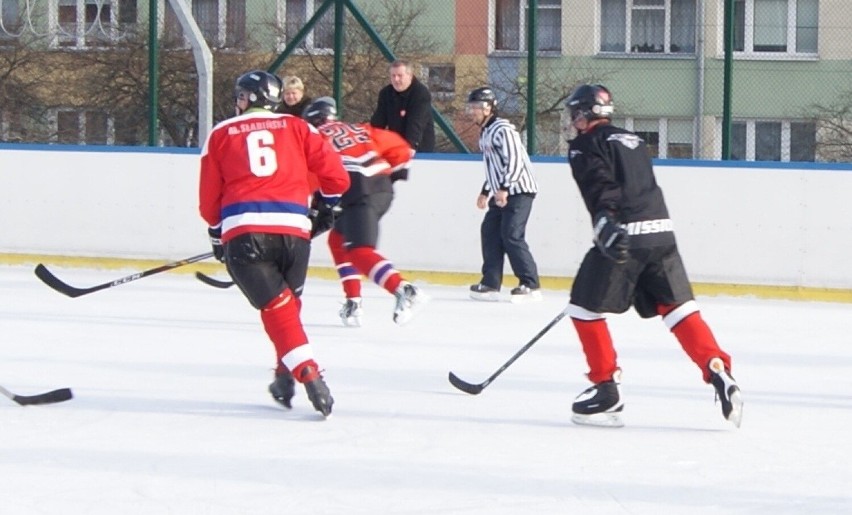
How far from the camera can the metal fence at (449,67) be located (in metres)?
9.35

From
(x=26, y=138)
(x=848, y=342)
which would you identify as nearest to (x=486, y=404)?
(x=848, y=342)

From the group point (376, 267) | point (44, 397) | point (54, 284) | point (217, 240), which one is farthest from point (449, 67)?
point (44, 397)

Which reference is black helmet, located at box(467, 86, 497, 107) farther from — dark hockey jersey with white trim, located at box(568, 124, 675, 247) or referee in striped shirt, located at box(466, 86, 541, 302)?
dark hockey jersey with white trim, located at box(568, 124, 675, 247)

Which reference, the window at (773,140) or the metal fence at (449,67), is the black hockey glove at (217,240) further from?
the window at (773,140)

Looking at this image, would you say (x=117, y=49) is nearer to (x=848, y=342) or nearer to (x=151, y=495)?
(x=848, y=342)

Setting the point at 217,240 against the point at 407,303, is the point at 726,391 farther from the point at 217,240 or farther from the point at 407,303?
the point at 407,303

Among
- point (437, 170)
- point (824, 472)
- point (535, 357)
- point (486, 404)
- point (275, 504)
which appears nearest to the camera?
point (275, 504)

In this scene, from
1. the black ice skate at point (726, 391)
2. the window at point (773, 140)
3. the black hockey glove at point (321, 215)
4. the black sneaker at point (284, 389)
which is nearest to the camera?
the black ice skate at point (726, 391)

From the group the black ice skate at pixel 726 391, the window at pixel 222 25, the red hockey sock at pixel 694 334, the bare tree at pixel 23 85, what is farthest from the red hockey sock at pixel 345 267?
the bare tree at pixel 23 85

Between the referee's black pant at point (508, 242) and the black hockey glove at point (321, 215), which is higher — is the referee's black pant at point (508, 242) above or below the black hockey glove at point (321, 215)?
below

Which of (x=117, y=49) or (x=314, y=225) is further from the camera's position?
(x=117, y=49)

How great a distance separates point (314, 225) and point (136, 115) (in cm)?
526

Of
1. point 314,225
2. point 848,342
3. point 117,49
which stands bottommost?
point 848,342

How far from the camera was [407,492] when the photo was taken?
12.3 ft
